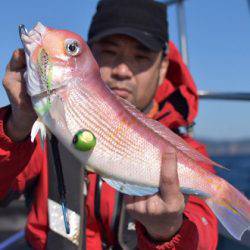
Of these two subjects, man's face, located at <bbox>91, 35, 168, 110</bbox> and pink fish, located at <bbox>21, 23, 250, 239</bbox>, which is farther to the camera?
man's face, located at <bbox>91, 35, 168, 110</bbox>

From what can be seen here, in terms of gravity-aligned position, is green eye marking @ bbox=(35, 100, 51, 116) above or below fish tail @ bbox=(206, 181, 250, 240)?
above

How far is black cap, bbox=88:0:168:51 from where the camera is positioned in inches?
135

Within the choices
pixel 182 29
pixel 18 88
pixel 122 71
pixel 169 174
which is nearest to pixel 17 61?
pixel 18 88

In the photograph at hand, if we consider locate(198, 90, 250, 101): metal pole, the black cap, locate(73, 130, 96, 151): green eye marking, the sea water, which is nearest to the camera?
locate(73, 130, 96, 151): green eye marking

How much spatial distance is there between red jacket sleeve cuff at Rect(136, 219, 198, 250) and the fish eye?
1.06 metres

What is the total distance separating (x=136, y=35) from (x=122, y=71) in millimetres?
304

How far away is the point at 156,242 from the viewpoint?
2373mm

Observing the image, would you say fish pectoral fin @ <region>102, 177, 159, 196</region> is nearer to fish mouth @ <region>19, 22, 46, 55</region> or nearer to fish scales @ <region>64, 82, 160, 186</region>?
fish scales @ <region>64, 82, 160, 186</region>

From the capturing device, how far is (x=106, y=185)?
328 centimetres

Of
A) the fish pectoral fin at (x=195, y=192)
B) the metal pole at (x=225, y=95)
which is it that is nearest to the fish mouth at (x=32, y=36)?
the fish pectoral fin at (x=195, y=192)

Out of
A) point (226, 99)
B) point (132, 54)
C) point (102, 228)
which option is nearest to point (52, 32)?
point (132, 54)

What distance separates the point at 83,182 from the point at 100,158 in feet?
3.43

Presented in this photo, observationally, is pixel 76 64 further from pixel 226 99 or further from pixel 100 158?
pixel 226 99

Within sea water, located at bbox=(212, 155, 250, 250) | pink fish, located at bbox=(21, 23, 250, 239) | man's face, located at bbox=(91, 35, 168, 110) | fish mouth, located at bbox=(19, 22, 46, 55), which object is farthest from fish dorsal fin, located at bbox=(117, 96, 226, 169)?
sea water, located at bbox=(212, 155, 250, 250)
